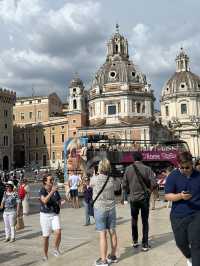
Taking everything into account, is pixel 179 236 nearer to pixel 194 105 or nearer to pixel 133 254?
pixel 133 254

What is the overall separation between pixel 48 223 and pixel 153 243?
2312mm

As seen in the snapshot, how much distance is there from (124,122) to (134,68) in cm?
1172

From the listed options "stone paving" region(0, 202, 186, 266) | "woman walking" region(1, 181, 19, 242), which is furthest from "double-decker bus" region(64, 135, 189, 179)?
"woman walking" region(1, 181, 19, 242)

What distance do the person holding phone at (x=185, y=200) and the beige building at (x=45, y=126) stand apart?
72834 mm

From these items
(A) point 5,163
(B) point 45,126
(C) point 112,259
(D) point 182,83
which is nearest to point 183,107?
(D) point 182,83

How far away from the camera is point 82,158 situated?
25.7 m

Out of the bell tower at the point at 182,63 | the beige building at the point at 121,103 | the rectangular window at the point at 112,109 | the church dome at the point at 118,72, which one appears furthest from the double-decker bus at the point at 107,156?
the bell tower at the point at 182,63

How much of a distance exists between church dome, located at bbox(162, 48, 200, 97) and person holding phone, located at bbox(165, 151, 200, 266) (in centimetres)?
8553

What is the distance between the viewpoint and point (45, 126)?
286 feet

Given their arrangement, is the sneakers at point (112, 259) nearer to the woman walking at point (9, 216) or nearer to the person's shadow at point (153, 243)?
the person's shadow at point (153, 243)

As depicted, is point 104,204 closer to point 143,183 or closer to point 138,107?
point 143,183

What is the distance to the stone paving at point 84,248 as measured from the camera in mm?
7590

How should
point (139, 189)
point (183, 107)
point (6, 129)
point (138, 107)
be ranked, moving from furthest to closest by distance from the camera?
point (183, 107) → point (6, 129) → point (138, 107) → point (139, 189)

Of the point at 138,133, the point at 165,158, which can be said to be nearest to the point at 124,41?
the point at 138,133
